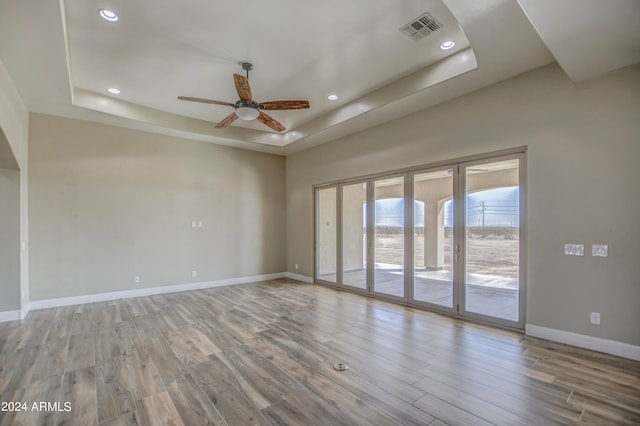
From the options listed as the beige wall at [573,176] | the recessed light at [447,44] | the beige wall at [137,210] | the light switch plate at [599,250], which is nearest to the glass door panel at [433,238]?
the beige wall at [573,176]

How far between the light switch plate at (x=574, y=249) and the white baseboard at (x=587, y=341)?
0.96 metres

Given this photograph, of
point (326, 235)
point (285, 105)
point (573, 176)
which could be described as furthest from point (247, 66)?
point (573, 176)

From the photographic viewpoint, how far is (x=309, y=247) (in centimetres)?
740

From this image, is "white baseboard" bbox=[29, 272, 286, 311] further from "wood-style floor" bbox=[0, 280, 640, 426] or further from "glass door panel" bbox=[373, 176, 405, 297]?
"glass door panel" bbox=[373, 176, 405, 297]

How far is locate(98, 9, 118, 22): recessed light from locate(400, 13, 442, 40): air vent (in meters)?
3.20

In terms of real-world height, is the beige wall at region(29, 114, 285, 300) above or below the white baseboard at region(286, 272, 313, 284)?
above

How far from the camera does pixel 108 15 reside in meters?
3.11

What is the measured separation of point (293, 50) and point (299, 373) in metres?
3.87

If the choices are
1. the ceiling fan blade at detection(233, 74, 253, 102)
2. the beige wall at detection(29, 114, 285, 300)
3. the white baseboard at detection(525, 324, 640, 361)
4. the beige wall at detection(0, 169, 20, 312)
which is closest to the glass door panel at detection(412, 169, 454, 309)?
the white baseboard at detection(525, 324, 640, 361)

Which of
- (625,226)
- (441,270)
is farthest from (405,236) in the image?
(625,226)

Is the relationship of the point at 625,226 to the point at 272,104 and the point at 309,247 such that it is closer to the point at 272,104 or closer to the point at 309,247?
the point at 272,104

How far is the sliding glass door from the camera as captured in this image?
13.5 feet

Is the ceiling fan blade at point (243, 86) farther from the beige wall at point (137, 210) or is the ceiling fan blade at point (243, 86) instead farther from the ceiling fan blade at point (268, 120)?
the beige wall at point (137, 210)

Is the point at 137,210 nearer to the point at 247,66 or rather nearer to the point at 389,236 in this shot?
the point at 247,66
